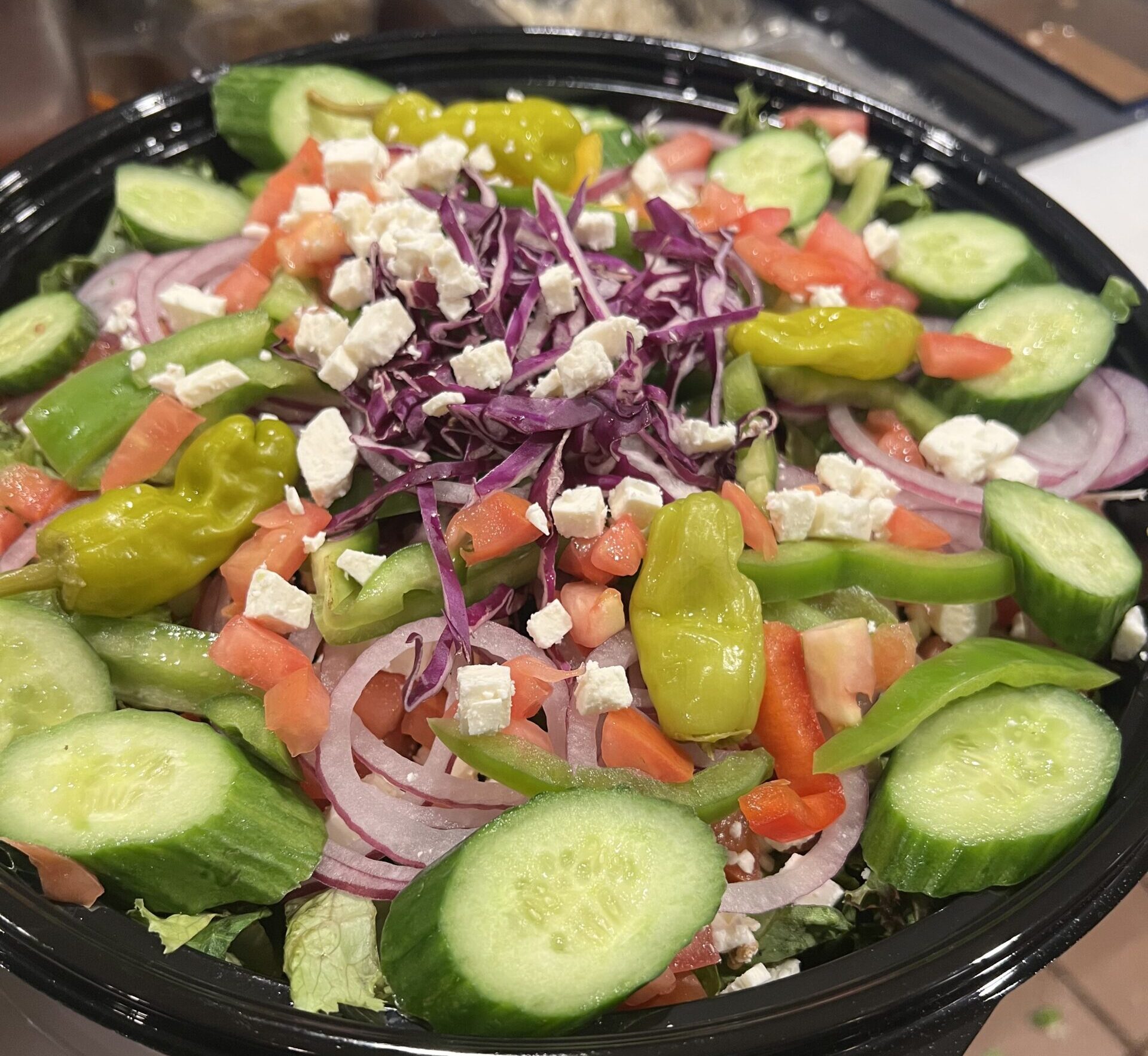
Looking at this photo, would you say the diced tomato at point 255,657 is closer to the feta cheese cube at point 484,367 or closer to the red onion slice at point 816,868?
the feta cheese cube at point 484,367

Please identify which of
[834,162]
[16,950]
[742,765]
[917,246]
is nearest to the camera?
[16,950]

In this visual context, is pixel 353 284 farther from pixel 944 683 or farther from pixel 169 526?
pixel 944 683

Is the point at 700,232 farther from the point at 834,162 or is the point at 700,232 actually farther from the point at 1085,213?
the point at 1085,213

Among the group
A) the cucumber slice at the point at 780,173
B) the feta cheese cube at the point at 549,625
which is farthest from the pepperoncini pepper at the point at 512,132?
the feta cheese cube at the point at 549,625

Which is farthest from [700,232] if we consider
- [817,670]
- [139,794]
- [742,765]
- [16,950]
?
[16,950]

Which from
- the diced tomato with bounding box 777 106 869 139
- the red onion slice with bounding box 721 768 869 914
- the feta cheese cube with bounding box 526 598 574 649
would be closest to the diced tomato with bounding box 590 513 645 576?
the feta cheese cube with bounding box 526 598 574 649
